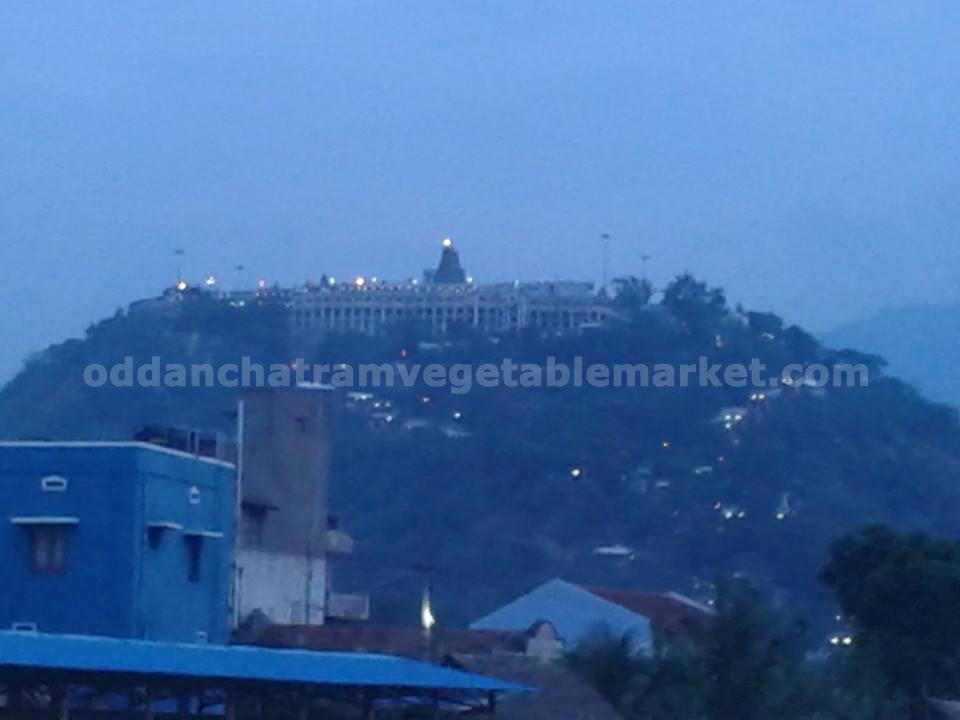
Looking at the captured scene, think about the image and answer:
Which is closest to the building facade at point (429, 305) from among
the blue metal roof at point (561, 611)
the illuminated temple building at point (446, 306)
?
the illuminated temple building at point (446, 306)

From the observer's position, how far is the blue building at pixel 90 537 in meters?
27.8

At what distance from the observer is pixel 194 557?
29.9 meters

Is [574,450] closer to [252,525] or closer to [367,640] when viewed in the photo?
[252,525]

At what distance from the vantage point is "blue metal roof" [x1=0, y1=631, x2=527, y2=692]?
55.4ft

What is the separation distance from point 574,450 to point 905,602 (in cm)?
3889

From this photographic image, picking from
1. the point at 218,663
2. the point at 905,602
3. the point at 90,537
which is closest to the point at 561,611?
the point at 905,602

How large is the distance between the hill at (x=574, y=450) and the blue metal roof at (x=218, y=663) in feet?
105

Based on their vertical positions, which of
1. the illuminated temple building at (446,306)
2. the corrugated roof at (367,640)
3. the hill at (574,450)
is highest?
the illuminated temple building at (446,306)

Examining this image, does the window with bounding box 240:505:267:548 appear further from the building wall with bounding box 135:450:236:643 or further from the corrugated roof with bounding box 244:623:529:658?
the building wall with bounding box 135:450:236:643

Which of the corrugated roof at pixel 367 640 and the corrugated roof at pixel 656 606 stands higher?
the corrugated roof at pixel 656 606

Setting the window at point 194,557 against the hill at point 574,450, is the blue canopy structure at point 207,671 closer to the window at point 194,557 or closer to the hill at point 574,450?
the window at point 194,557

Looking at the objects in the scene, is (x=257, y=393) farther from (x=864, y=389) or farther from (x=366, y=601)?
(x=864, y=389)

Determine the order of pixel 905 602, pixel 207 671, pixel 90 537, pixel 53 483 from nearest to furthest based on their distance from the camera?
1. pixel 207 671
2. pixel 90 537
3. pixel 53 483
4. pixel 905 602

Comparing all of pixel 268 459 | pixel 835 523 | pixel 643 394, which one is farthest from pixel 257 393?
pixel 643 394
